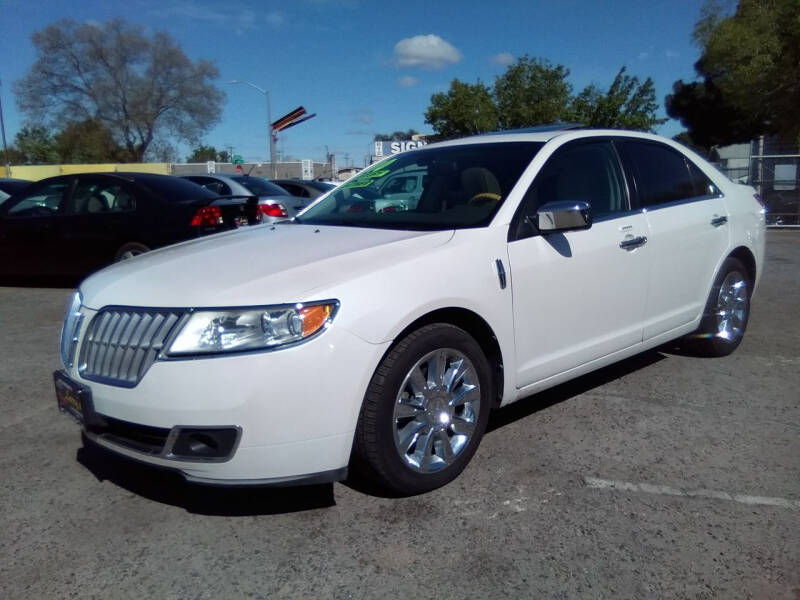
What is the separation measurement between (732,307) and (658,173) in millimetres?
1353

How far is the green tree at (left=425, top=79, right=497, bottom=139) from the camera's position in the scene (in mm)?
38844

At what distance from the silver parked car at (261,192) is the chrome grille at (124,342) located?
8.00m

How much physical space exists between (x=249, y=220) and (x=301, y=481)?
6226mm

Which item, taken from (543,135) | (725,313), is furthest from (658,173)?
(725,313)

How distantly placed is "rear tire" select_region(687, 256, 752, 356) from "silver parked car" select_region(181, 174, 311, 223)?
725cm

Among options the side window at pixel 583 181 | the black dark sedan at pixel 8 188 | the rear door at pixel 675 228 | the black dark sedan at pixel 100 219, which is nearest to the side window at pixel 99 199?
the black dark sedan at pixel 100 219

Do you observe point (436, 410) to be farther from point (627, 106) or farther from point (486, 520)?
point (627, 106)

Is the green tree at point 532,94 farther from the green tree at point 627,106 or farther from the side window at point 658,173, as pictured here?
the side window at point 658,173

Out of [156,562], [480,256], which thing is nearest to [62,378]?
[156,562]

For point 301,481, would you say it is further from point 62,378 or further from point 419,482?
point 62,378

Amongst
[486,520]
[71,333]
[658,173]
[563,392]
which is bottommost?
[486,520]

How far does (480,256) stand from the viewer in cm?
341

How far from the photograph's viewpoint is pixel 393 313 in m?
2.95

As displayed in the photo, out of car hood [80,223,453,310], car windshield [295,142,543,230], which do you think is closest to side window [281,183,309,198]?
car windshield [295,142,543,230]
